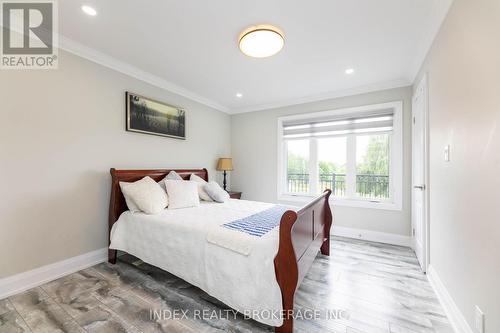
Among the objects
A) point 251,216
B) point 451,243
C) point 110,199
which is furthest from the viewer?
point 110,199

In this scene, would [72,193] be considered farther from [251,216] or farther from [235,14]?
[235,14]

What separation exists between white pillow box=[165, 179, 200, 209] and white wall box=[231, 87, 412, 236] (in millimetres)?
1891

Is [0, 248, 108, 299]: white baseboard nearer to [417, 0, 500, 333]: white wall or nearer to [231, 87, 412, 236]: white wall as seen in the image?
[231, 87, 412, 236]: white wall

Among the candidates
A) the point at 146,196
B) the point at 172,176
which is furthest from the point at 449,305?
the point at 172,176

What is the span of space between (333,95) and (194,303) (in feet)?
12.3

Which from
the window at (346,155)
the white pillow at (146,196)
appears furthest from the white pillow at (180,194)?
the window at (346,155)

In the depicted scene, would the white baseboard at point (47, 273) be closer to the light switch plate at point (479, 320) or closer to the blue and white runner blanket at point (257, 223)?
the blue and white runner blanket at point (257, 223)

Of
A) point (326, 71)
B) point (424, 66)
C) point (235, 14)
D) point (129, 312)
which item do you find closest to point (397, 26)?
point (424, 66)

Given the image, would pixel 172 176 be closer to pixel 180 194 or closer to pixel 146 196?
pixel 180 194

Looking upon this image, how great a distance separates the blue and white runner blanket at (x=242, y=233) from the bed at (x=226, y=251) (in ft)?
0.11

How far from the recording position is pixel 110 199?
8.57 ft

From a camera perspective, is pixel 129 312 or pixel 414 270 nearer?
pixel 129 312

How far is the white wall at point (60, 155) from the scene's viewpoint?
1955 millimetres

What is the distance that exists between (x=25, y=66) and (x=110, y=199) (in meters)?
1.62
